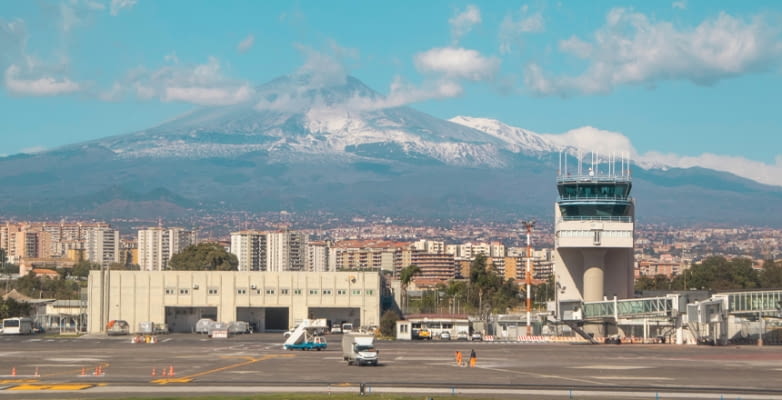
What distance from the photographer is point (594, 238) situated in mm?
141500

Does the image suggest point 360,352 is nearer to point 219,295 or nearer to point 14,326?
point 219,295

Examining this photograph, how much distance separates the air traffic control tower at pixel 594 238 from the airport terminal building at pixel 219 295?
25.5m

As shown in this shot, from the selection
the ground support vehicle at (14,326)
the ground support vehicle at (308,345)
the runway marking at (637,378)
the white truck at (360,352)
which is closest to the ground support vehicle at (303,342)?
the ground support vehicle at (308,345)

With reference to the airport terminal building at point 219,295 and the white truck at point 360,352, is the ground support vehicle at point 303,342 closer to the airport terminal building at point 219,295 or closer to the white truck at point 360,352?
the white truck at point 360,352

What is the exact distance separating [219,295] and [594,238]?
4930cm

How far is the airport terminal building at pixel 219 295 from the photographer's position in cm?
14900

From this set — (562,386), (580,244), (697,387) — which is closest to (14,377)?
(562,386)

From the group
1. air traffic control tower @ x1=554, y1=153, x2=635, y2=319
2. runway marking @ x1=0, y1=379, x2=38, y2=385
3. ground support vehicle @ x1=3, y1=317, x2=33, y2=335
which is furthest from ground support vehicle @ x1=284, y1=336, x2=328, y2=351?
ground support vehicle @ x1=3, y1=317, x2=33, y2=335

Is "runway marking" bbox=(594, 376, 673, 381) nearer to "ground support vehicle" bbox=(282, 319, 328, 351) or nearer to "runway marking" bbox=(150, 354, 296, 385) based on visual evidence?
"runway marking" bbox=(150, 354, 296, 385)

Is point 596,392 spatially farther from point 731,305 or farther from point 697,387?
point 731,305

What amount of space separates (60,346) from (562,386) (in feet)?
199

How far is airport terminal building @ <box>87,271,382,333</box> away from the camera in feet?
489

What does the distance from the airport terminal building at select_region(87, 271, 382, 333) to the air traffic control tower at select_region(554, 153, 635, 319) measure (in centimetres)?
2548

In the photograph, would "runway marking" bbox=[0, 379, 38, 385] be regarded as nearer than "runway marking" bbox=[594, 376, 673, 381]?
Yes
